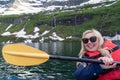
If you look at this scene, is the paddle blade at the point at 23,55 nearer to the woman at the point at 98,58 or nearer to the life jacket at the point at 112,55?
the woman at the point at 98,58

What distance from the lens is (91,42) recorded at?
28.0 feet

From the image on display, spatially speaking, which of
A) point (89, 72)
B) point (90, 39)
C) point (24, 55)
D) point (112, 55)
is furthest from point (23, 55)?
point (112, 55)

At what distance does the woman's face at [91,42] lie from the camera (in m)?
8.52

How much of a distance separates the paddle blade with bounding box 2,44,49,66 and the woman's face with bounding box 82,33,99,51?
1133mm

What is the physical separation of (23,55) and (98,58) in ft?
6.85

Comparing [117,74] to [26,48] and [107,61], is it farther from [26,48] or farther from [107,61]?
[26,48]

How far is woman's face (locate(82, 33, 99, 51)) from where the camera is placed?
8.52 metres

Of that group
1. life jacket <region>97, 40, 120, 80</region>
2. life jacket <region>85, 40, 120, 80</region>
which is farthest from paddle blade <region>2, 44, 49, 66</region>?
life jacket <region>97, 40, 120, 80</region>

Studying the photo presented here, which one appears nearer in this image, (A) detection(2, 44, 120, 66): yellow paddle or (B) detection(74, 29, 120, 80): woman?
(B) detection(74, 29, 120, 80): woman

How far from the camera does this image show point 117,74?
805 cm

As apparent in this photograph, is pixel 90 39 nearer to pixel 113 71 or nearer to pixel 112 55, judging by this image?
pixel 112 55

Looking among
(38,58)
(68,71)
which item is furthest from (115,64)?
(68,71)

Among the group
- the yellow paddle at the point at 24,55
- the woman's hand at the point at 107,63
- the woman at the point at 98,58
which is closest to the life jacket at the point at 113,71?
the woman at the point at 98,58

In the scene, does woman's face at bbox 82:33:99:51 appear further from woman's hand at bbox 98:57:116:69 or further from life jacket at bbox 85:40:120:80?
woman's hand at bbox 98:57:116:69
